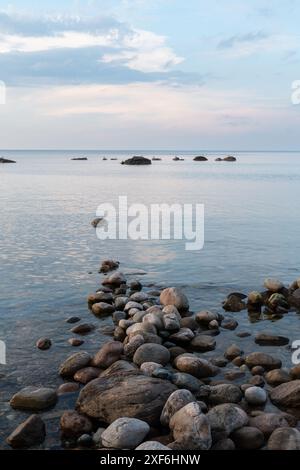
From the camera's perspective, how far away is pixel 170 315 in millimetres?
15969

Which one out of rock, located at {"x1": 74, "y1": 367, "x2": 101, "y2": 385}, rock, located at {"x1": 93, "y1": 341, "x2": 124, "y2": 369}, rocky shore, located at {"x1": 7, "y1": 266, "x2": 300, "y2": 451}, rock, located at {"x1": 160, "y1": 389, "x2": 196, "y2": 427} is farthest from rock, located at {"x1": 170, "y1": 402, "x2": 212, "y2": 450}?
rock, located at {"x1": 93, "y1": 341, "x2": 124, "y2": 369}

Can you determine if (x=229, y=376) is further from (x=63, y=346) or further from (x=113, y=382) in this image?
(x=63, y=346)

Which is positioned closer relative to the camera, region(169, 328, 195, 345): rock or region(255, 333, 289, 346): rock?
region(169, 328, 195, 345): rock

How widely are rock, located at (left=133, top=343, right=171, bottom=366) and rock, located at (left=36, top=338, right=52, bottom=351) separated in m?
3.00

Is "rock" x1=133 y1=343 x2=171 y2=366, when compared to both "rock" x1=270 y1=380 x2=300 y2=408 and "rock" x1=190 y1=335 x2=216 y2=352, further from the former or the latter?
"rock" x1=270 y1=380 x2=300 y2=408

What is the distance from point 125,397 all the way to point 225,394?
2.39 metres

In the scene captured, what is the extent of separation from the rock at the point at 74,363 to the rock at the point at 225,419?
4.12m

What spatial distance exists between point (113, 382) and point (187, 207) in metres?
40.1

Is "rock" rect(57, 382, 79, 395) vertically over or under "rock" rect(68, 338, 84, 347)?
under

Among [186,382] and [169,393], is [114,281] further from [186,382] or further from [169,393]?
[169,393]

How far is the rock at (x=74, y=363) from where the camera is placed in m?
12.9

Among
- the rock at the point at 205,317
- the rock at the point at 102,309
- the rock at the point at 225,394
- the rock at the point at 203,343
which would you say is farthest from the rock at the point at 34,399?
the rock at the point at 205,317

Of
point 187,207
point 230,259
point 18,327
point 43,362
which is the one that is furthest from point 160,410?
point 187,207

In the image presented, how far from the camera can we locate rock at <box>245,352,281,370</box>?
13.5 m
